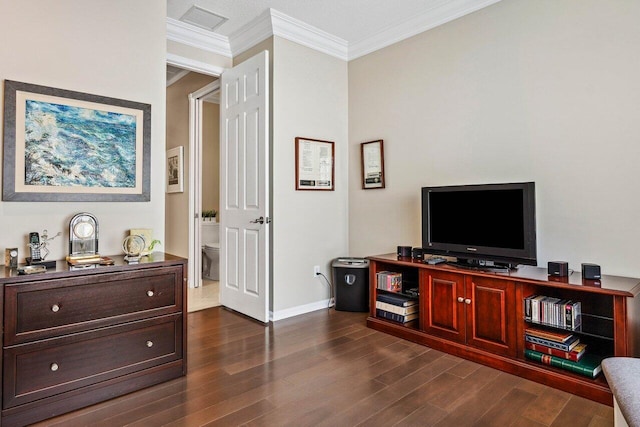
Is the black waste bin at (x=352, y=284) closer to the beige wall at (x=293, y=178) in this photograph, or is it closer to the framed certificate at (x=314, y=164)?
the beige wall at (x=293, y=178)

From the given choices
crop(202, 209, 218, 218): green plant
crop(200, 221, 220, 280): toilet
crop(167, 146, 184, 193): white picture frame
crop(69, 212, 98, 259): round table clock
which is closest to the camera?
crop(69, 212, 98, 259): round table clock

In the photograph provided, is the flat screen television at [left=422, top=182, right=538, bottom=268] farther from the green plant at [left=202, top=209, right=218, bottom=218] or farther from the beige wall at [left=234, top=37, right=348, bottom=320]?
the green plant at [left=202, top=209, right=218, bottom=218]

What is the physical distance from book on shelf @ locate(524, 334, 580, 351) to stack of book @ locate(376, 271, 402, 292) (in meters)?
1.06

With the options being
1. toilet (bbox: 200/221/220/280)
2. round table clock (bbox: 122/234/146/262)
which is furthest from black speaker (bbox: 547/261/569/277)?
toilet (bbox: 200/221/220/280)

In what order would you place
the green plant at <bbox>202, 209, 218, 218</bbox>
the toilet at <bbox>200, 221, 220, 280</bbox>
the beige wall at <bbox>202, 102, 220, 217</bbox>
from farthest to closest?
the beige wall at <bbox>202, 102, 220, 217</bbox> → the green plant at <bbox>202, 209, 218, 218</bbox> → the toilet at <bbox>200, 221, 220, 280</bbox>

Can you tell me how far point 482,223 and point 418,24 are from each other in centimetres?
196

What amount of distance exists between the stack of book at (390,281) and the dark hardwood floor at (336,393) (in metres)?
0.44

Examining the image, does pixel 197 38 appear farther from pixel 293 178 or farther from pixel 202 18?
pixel 293 178

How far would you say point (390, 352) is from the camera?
2.67 meters

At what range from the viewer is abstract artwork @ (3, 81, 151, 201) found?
2064mm

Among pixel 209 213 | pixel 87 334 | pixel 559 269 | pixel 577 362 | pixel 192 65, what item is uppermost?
pixel 192 65

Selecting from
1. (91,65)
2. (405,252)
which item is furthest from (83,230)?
(405,252)

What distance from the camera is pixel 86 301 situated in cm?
196

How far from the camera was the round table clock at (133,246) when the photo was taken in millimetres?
2326
